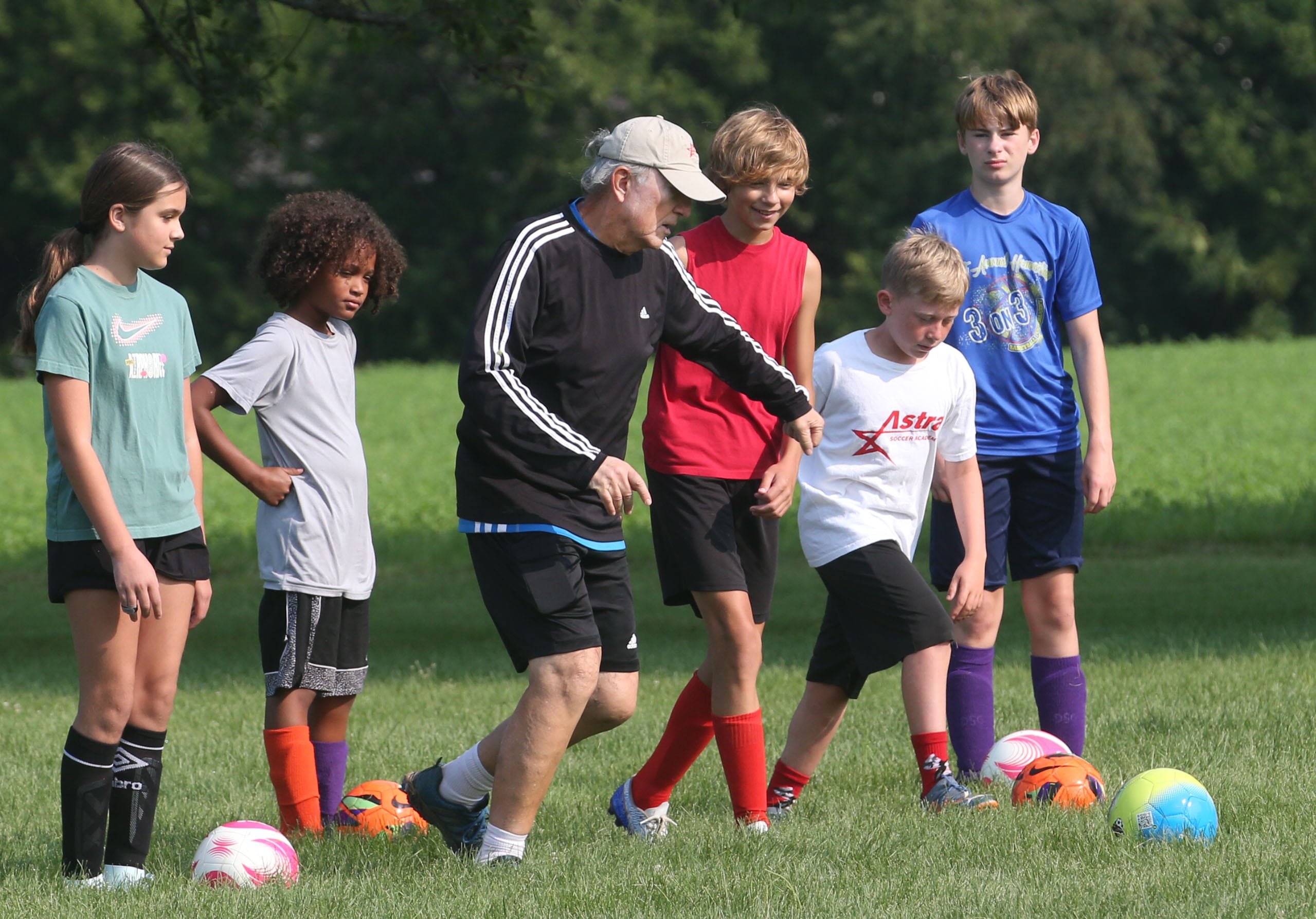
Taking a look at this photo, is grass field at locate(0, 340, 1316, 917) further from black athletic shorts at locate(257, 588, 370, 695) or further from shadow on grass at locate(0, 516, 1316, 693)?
black athletic shorts at locate(257, 588, 370, 695)

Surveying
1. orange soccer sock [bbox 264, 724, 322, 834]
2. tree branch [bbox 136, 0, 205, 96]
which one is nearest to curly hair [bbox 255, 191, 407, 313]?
orange soccer sock [bbox 264, 724, 322, 834]

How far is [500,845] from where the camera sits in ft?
14.8

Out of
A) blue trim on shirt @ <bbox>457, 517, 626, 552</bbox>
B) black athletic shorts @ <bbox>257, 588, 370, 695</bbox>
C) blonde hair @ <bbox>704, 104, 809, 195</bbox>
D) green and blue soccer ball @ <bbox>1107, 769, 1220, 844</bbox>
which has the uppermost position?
blonde hair @ <bbox>704, 104, 809, 195</bbox>

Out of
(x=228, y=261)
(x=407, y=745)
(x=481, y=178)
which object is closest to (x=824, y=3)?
(x=481, y=178)

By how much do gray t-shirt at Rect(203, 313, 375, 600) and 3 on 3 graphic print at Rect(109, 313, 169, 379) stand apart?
1.89ft

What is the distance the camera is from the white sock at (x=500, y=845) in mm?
4508

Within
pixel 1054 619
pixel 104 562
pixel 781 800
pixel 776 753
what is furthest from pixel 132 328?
pixel 1054 619

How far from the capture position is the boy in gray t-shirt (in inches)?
200

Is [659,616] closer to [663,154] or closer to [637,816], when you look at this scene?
[637,816]

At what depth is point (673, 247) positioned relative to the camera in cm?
497

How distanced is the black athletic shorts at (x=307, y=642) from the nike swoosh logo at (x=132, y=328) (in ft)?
3.29

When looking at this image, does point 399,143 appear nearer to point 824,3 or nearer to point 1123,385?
point 824,3

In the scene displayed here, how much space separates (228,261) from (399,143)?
6.00 metres

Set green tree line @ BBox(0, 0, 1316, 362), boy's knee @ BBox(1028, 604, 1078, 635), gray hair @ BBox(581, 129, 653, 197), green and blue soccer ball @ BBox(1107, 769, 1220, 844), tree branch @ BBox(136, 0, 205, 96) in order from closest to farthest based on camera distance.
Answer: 1. gray hair @ BBox(581, 129, 653, 197)
2. green and blue soccer ball @ BBox(1107, 769, 1220, 844)
3. boy's knee @ BBox(1028, 604, 1078, 635)
4. tree branch @ BBox(136, 0, 205, 96)
5. green tree line @ BBox(0, 0, 1316, 362)
